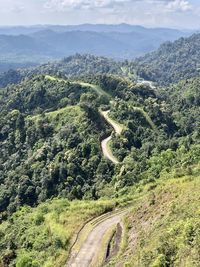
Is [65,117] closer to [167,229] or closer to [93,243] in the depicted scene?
[93,243]

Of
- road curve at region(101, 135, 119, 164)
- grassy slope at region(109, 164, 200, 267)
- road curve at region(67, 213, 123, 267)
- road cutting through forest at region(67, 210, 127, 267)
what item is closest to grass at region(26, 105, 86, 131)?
road curve at region(101, 135, 119, 164)

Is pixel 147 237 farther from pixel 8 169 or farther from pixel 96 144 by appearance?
pixel 8 169

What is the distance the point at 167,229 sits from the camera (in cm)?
3155

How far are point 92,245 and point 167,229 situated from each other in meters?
11.2

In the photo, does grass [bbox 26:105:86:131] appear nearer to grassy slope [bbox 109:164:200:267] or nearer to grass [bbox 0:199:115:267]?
grass [bbox 0:199:115:267]

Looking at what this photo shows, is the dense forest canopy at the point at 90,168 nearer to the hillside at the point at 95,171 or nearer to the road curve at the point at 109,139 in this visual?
the hillside at the point at 95,171

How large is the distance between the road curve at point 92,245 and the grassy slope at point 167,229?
2826 mm

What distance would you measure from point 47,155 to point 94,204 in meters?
46.0

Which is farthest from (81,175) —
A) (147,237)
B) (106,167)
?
(147,237)

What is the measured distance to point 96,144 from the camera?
9175 centimetres

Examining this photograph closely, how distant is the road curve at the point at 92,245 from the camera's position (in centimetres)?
3794

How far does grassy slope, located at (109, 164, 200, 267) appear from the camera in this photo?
89.7 ft

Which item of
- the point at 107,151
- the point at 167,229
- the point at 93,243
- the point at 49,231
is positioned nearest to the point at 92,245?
the point at 93,243

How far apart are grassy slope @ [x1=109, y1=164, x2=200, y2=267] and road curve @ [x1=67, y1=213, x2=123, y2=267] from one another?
2826 millimetres
